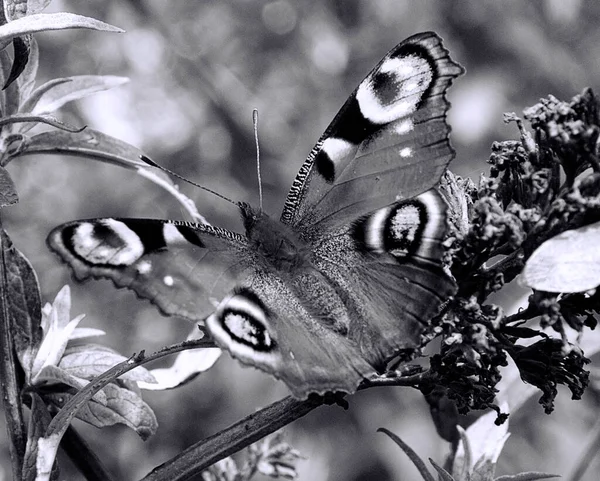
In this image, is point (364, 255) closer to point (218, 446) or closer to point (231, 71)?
point (218, 446)

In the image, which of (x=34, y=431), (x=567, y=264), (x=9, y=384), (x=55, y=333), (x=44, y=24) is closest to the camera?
(x=567, y=264)

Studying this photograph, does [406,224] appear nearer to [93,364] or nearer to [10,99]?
[93,364]

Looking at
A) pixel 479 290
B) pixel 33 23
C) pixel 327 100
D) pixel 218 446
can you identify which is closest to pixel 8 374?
pixel 218 446

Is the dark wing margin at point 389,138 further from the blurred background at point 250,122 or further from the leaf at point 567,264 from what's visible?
the blurred background at point 250,122

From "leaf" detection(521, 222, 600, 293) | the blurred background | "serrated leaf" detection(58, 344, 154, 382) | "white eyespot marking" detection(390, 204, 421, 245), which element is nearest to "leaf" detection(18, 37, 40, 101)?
"serrated leaf" detection(58, 344, 154, 382)

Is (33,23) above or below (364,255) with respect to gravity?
above

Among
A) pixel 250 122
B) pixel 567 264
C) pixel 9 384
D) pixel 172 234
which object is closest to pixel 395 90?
pixel 172 234

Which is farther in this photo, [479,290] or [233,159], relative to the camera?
[233,159]
